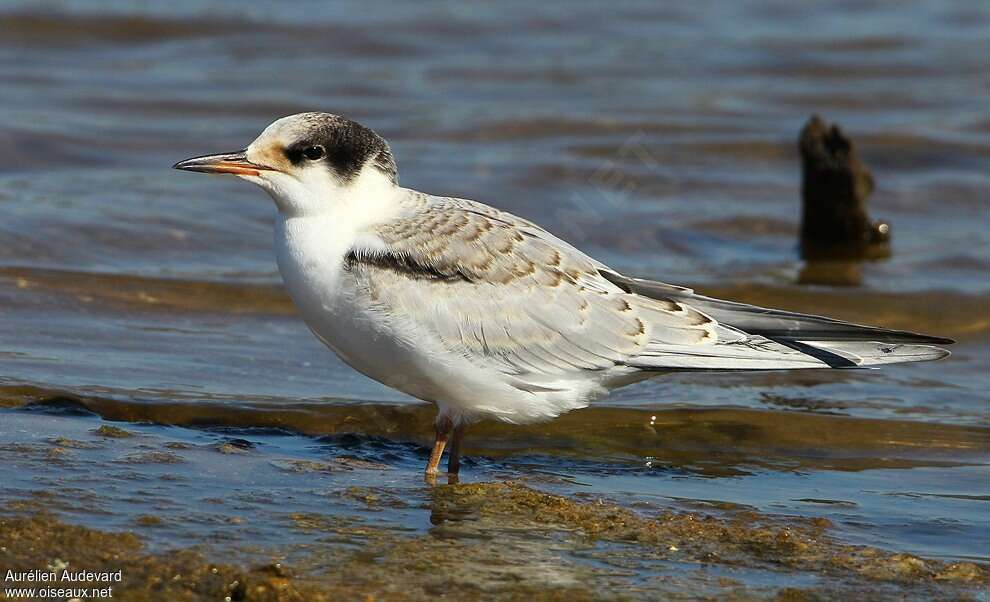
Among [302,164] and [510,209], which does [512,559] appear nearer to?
[302,164]

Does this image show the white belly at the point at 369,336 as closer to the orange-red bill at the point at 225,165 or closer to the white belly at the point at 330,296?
the white belly at the point at 330,296

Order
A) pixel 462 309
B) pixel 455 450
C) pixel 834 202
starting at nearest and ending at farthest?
pixel 462 309 < pixel 455 450 < pixel 834 202

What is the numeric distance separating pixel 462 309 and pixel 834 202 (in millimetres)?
5509

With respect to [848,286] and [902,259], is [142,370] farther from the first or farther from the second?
[902,259]

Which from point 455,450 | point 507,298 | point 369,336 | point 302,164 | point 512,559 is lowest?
point 512,559

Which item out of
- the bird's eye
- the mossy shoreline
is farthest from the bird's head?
the mossy shoreline

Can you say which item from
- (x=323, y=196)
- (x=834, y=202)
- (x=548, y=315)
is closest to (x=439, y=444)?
(x=548, y=315)

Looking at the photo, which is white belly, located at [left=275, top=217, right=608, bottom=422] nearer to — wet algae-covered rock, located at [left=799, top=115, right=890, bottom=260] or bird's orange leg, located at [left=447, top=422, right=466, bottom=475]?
bird's orange leg, located at [left=447, top=422, right=466, bottom=475]

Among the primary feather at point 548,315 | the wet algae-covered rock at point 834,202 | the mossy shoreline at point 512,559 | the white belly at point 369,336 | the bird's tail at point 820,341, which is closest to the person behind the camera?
the mossy shoreline at point 512,559

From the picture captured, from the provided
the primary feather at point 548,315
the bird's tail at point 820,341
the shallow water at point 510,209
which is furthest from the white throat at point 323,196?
the bird's tail at point 820,341

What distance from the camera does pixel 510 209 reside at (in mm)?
11125

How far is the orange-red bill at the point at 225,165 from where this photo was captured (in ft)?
18.9

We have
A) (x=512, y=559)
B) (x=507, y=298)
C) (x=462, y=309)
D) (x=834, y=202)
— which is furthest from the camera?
(x=834, y=202)

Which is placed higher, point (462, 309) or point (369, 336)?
point (462, 309)
